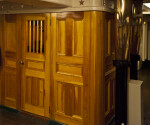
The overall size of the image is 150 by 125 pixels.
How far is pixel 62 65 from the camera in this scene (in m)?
3.69

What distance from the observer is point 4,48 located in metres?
4.45

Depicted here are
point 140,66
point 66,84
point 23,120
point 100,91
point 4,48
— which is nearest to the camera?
point 100,91

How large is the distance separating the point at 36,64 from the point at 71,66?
0.77 meters

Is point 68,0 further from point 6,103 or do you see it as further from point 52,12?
point 6,103

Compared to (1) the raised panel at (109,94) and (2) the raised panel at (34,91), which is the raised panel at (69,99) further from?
(1) the raised panel at (109,94)

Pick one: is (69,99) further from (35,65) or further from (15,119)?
(15,119)

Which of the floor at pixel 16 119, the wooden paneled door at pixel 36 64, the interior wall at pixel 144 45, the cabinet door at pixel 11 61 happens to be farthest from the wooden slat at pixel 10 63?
the interior wall at pixel 144 45

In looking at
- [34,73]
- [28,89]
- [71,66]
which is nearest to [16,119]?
[28,89]

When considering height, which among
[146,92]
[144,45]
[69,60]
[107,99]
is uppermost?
[144,45]

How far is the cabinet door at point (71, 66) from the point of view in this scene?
3.44m

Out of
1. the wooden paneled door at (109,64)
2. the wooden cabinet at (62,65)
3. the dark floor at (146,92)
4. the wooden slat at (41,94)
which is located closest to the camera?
the wooden cabinet at (62,65)

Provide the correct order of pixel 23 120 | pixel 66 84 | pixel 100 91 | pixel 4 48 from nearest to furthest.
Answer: pixel 100 91
pixel 66 84
pixel 23 120
pixel 4 48

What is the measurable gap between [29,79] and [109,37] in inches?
65.4

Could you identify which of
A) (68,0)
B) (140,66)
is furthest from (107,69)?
(140,66)
